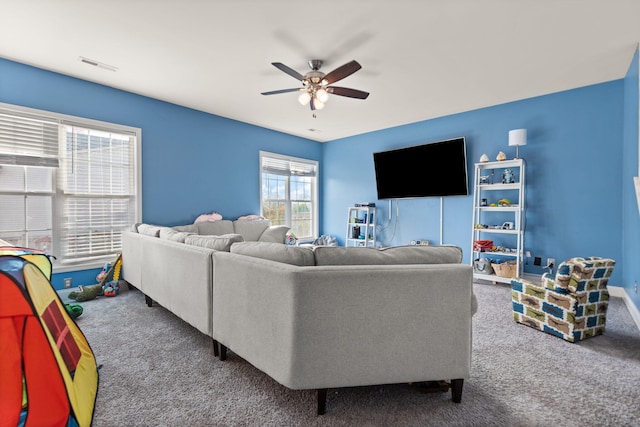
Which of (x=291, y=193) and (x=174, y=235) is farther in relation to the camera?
(x=291, y=193)

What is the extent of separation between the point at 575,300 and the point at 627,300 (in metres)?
1.58

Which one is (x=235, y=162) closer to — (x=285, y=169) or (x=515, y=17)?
(x=285, y=169)

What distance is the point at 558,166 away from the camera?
3.96 m

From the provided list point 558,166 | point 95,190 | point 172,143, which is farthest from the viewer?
point 172,143

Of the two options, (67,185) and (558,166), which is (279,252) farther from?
(558,166)

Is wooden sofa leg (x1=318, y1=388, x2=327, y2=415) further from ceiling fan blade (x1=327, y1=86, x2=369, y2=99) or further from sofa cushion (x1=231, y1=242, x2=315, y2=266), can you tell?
ceiling fan blade (x1=327, y1=86, x2=369, y2=99)

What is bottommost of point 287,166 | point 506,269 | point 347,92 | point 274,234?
point 506,269

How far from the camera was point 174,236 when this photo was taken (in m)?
2.72

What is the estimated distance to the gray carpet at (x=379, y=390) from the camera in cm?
149

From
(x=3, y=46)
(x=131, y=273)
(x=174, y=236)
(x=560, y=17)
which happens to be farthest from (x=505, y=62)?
(x=3, y=46)

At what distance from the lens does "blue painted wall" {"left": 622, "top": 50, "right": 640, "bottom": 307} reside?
2.85 m

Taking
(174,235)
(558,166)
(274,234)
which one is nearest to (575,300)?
(558,166)

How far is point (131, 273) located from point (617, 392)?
14.0 feet

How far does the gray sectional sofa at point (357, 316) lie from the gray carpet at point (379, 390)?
17cm
